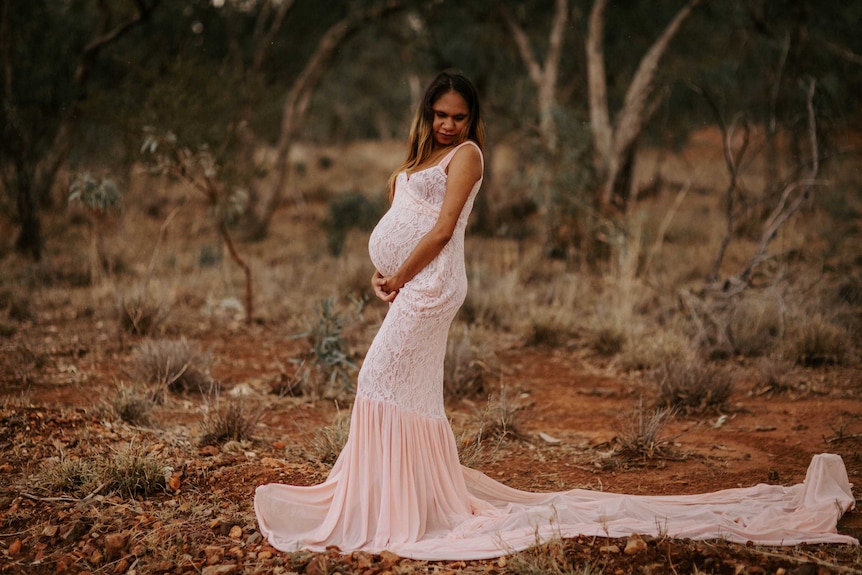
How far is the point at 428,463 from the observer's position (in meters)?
3.37

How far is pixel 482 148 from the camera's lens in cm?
346

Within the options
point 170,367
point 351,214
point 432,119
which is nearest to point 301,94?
point 351,214

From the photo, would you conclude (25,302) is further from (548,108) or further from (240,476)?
(548,108)

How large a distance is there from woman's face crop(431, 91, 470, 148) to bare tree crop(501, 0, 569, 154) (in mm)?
7547

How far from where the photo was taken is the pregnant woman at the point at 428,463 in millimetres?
3232

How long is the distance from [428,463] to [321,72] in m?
11.2

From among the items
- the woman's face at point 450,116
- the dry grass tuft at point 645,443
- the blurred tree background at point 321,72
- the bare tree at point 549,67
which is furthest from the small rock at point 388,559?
the bare tree at point 549,67

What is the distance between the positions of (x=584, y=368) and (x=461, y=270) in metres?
3.75

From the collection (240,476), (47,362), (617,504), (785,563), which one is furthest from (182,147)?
(785,563)

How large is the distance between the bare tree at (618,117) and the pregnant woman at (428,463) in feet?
24.5

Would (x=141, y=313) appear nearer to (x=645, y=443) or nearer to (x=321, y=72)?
(x=645, y=443)

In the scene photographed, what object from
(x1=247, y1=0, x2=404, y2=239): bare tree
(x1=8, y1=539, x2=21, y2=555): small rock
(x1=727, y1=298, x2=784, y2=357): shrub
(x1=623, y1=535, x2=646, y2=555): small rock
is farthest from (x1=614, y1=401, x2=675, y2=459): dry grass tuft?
(x1=247, y1=0, x2=404, y2=239): bare tree

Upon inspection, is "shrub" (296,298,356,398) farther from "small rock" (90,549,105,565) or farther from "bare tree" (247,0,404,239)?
"bare tree" (247,0,404,239)

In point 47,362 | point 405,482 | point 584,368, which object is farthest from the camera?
point 584,368
